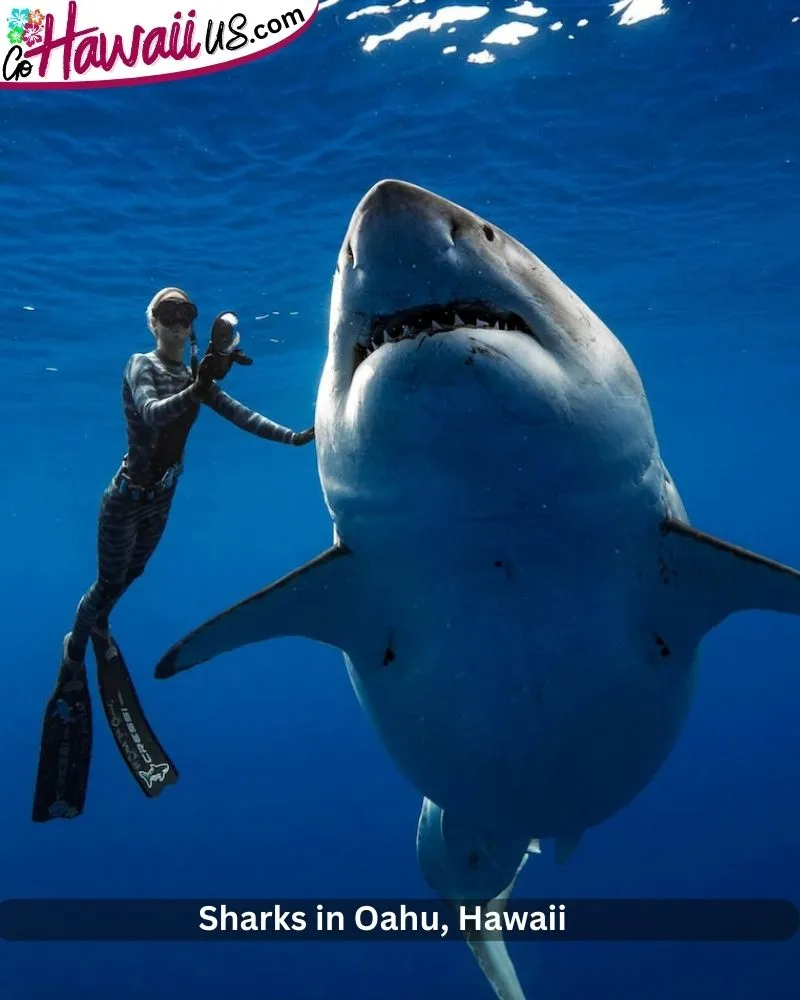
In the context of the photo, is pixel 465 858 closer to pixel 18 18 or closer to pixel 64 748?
pixel 64 748

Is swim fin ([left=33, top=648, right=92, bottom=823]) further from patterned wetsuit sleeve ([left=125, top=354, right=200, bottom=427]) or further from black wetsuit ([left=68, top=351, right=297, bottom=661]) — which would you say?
patterned wetsuit sleeve ([left=125, top=354, right=200, bottom=427])

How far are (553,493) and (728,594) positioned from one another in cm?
127

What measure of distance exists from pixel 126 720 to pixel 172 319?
14.1ft

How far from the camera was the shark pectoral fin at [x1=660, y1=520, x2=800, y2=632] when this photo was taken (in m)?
3.37

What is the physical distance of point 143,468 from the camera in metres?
6.57

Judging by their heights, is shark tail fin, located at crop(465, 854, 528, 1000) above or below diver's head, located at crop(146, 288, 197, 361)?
below

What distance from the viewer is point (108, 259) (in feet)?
56.7

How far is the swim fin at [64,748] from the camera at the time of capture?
25.5ft

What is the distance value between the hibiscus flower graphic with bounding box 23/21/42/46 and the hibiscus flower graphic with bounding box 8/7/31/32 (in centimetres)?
5

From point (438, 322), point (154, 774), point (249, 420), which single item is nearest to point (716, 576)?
point (438, 322)

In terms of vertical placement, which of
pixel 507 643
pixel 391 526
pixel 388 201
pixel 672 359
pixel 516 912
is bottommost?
pixel 516 912

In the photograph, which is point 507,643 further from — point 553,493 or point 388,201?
point 388,201

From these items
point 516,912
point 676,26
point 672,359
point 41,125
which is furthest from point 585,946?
point 672,359

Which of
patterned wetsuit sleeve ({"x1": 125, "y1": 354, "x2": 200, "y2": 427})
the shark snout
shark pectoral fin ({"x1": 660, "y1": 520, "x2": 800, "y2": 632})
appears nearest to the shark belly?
shark pectoral fin ({"x1": 660, "y1": 520, "x2": 800, "y2": 632})
